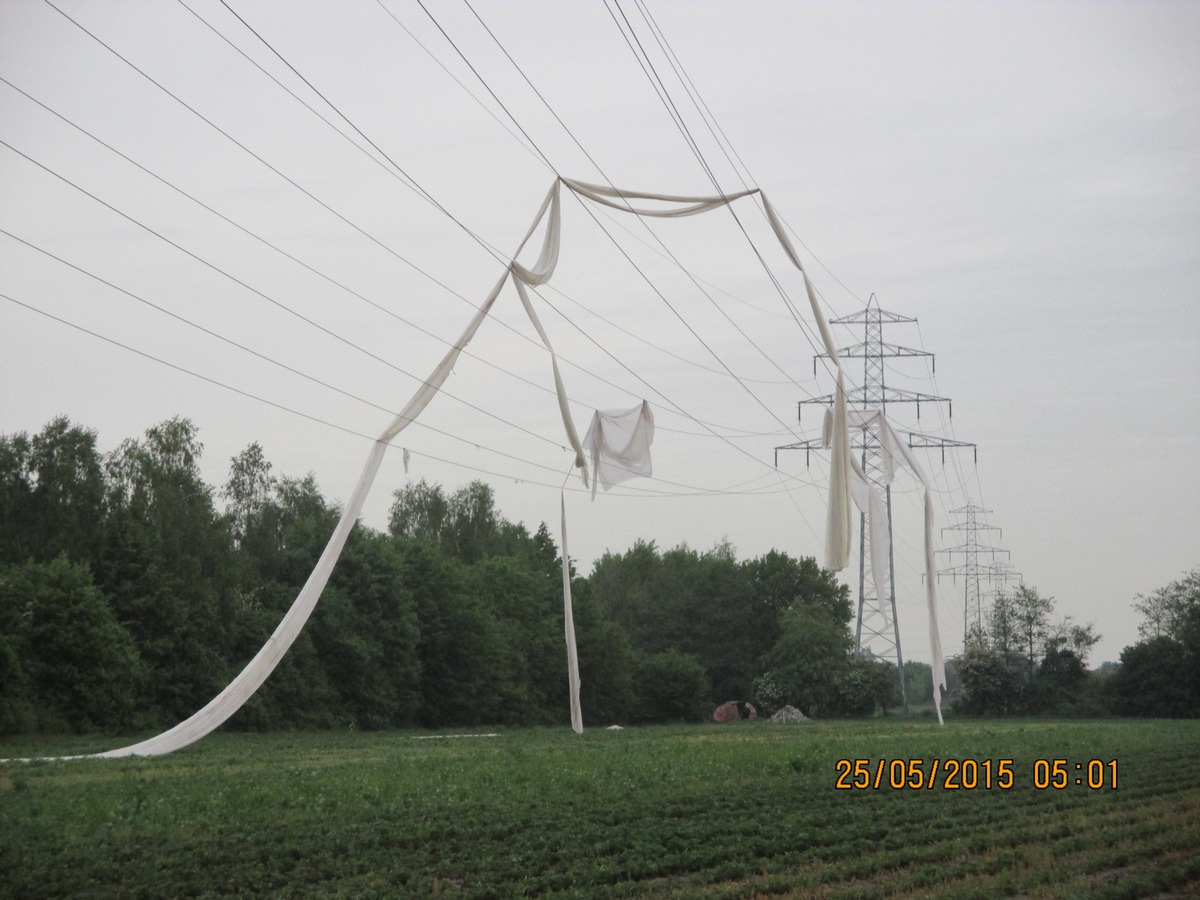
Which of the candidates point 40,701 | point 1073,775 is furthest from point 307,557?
point 1073,775

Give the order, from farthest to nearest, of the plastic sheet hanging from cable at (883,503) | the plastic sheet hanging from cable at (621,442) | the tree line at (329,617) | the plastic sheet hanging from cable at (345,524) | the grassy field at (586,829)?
the tree line at (329,617) < the plastic sheet hanging from cable at (883,503) < the plastic sheet hanging from cable at (621,442) < the plastic sheet hanging from cable at (345,524) < the grassy field at (586,829)

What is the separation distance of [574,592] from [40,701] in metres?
34.6

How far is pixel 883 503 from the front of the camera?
25656 millimetres

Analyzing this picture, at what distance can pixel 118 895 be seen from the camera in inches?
365

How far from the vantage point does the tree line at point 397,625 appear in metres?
34.8

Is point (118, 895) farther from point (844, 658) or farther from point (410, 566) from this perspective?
point (844, 658)

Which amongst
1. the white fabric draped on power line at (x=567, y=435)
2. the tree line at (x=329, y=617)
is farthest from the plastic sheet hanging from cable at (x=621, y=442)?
the tree line at (x=329, y=617)

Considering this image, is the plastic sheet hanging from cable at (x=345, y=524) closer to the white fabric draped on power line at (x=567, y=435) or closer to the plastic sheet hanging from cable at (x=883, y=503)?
the white fabric draped on power line at (x=567, y=435)

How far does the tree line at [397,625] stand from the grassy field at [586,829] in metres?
15.4

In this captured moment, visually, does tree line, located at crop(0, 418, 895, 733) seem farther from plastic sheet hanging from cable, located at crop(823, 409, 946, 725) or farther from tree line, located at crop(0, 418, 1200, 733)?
plastic sheet hanging from cable, located at crop(823, 409, 946, 725)

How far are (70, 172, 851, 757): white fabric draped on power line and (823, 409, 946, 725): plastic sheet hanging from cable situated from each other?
4089mm

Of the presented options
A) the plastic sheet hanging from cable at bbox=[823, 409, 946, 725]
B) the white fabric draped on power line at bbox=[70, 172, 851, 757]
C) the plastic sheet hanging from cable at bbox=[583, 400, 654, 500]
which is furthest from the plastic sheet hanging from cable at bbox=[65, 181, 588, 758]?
the plastic sheet hanging from cable at bbox=[823, 409, 946, 725]

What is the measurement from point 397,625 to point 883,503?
28.9 m

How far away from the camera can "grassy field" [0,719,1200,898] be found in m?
10.2
